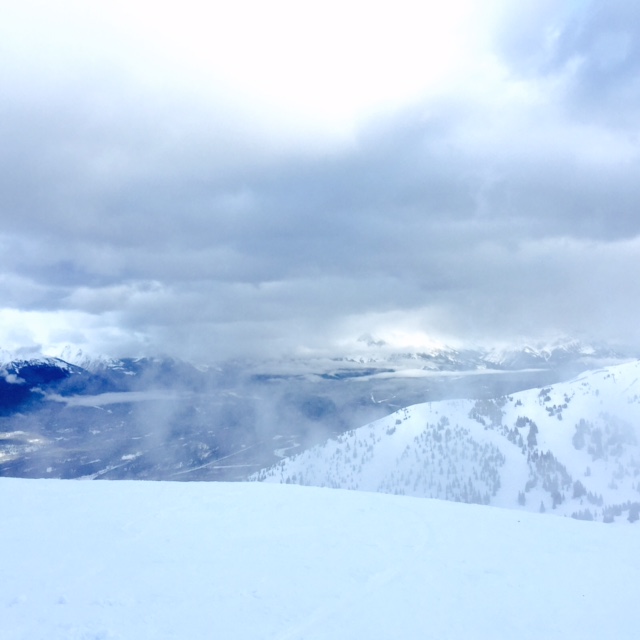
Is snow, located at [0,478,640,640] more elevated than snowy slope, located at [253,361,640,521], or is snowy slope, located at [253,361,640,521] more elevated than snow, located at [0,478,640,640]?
snow, located at [0,478,640,640]

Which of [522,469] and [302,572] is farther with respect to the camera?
[522,469]


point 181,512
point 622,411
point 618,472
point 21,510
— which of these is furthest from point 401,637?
point 622,411

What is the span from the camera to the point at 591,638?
1002 cm

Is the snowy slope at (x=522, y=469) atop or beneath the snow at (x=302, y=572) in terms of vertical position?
beneath

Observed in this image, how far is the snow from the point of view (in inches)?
393

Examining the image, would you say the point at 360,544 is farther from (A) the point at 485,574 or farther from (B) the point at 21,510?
(B) the point at 21,510

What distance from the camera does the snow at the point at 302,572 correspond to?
32.8 feet

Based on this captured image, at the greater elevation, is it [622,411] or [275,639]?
[275,639]

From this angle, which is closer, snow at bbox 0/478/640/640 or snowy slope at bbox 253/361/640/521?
snow at bbox 0/478/640/640

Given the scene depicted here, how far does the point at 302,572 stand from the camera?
496 inches

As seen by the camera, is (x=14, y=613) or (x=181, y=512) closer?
(x=14, y=613)

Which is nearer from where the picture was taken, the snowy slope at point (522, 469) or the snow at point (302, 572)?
the snow at point (302, 572)

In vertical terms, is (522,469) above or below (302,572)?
below

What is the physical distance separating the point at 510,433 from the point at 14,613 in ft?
681
